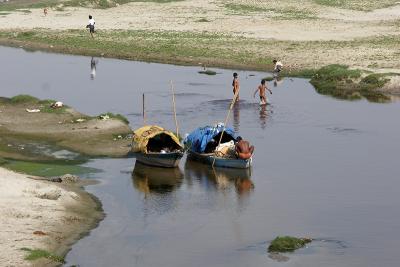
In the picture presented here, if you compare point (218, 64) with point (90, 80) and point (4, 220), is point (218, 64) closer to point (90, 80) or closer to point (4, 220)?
point (90, 80)

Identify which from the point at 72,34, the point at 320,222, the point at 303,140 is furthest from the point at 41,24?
the point at 320,222

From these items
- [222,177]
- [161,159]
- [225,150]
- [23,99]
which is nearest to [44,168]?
[161,159]

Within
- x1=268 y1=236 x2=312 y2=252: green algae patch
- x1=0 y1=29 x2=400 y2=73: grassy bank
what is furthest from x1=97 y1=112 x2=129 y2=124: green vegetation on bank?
x1=0 y1=29 x2=400 y2=73: grassy bank

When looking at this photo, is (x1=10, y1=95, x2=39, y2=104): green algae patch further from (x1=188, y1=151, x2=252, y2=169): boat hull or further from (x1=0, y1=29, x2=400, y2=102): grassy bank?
(x1=0, y1=29, x2=400, y2=102): grassy bank

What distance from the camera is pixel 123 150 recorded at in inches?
1762

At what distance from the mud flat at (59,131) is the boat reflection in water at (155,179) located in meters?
2.74

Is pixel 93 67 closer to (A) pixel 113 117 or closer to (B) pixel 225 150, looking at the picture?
(A) pixel 113 117

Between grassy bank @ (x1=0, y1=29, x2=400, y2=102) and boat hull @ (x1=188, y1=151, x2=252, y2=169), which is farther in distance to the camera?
grassy bank @ (x1=0, y1=29, x2=400, y2=102)

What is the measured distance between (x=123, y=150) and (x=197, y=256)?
1547cm

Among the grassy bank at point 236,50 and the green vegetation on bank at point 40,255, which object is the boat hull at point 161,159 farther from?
the grassy bank at point 236,50

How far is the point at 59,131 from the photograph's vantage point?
159 feet

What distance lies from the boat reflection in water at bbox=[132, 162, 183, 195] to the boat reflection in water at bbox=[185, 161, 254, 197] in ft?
2.46

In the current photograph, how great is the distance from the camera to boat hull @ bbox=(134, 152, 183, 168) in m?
41.5

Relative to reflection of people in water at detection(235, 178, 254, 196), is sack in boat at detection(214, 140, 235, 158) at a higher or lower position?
higher
